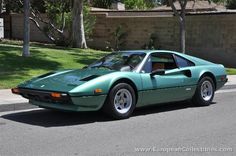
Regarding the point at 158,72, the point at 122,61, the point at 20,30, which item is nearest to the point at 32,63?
the point at 122,61

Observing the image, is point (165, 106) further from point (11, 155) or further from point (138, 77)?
point (11, 155)

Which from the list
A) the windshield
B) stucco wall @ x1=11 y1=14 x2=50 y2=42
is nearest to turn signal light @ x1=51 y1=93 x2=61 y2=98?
the windshield

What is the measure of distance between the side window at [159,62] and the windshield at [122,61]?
0.19 m

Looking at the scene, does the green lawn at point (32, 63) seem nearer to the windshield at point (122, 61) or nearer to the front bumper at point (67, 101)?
the windshield at point (122, 61)

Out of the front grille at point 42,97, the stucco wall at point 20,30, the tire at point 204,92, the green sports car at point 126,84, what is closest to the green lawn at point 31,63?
the front grille at point 42,97

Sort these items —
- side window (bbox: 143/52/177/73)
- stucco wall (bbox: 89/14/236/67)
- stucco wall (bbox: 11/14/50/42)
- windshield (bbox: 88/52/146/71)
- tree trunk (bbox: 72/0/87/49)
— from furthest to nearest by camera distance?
1. stucco wall (bbox: 11/14/50/42)
2. tree trunk (bbox: 72/0/87/49)
3. stucco wall (bbox: 89/14/236/67)
4. side window (bbox: 143/52/177/73)
5. windshield (bbox: 88/52/146/71)

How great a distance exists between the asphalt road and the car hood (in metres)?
0.64

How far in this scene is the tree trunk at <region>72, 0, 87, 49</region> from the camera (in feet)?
75.2

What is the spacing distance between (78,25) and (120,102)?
46.7 feet

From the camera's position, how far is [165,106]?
11117 mm

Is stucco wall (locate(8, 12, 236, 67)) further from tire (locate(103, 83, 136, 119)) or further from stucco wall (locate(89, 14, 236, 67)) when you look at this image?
tire (locate(103, 83, 136, 119))

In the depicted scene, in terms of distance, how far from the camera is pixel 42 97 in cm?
875

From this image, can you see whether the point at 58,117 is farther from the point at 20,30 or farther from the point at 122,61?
the point at 20,30

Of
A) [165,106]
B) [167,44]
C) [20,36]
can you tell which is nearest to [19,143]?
[165,106]
